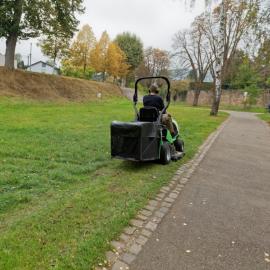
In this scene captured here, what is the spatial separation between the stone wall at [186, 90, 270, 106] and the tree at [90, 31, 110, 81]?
17.4 metres

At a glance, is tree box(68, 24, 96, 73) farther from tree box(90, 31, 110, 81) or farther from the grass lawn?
the grass lawn

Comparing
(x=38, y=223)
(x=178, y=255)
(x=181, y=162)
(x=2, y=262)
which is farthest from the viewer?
(x=181, y=162)

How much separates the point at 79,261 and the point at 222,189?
11.0ft

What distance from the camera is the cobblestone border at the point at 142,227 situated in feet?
9.86

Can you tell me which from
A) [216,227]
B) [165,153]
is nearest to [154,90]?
[165,153]

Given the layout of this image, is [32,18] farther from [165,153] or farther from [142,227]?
[142,227]

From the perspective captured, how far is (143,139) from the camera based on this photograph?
5.79 metres

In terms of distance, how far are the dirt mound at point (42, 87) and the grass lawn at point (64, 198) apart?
15516 mm

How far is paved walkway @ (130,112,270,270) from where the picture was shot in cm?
308

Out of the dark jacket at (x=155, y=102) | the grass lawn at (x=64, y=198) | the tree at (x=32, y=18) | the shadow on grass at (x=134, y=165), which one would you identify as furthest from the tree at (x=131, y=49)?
the shadow on grass at (x=134, y=165)

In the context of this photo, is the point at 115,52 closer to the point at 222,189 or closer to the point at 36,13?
the point at 36,13

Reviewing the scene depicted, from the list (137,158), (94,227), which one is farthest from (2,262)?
(137,158)

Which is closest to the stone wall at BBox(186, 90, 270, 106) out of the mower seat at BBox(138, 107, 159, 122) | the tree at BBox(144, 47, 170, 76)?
the tree at BBox(144, 47, 170, 76)

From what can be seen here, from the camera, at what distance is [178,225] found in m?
3.85
